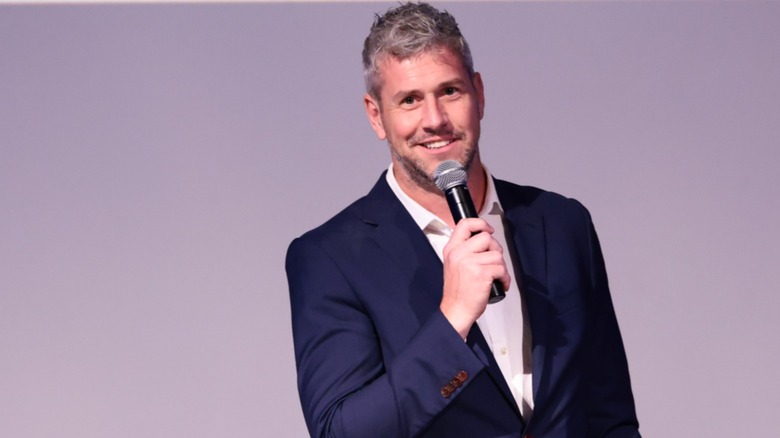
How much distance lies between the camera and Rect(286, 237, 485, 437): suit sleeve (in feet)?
5.75

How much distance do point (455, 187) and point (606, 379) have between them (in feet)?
1.71

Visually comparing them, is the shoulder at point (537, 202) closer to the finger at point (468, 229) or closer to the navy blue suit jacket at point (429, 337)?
the navy blue suit jacket at point (429, 337)

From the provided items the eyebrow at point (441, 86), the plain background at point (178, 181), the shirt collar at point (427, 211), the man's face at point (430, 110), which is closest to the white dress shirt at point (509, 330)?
the shirt collar at point (427, 211)

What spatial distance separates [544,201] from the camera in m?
2.19

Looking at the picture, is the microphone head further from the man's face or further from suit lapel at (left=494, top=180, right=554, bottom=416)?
suit lapel at (left=494, top=180, right=554, bottom=416)

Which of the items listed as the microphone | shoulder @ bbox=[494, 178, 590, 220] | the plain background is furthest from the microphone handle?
the plain background

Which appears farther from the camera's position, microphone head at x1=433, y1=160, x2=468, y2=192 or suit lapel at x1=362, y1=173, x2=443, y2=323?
suit lapel at x1=362, y1=173, x2=443, y2=323

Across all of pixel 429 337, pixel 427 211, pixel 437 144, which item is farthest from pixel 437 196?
pixel 429 337

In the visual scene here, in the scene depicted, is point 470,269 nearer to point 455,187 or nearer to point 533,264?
point 455,187

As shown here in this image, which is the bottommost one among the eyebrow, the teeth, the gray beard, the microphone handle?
the microphone handle

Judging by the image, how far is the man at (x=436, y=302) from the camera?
1.76 meters

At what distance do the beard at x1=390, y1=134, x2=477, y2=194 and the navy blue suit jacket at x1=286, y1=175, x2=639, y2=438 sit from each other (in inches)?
2.5

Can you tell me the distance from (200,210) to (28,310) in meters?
0.52

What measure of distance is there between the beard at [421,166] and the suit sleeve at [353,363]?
21 cm
